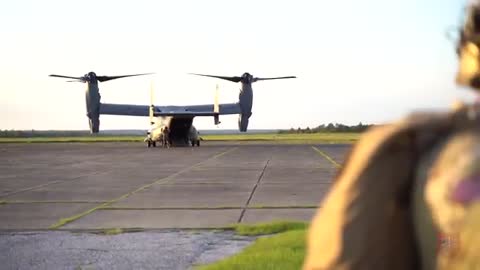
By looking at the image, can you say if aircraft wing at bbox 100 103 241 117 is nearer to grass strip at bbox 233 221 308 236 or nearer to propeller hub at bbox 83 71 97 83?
propeller hub at bbox 83 71 97 83

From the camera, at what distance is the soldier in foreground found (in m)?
1.04

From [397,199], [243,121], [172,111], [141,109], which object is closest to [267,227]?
[397,199]

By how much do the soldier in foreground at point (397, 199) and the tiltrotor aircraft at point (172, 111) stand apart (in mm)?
50893

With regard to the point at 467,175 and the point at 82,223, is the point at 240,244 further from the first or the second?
the point at 467,175

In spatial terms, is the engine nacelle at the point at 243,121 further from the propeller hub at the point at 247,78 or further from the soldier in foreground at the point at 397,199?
the soldier in foreground at the point at 397,199

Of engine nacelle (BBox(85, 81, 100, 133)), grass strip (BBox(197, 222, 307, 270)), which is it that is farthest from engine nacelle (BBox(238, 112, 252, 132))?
grass strip (BBox(197, 222, 307, 270))

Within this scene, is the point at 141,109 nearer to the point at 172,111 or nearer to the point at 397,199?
the point at 172,111

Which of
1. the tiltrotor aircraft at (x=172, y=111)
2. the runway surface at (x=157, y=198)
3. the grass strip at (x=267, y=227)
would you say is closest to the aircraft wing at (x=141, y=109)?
the tiltrotor aircraft at (x=172, y=111)

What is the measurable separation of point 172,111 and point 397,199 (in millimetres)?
60182

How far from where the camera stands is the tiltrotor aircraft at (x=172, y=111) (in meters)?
54.6

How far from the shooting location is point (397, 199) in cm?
111

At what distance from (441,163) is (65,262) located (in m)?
7.83

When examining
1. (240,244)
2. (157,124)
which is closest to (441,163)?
(240,244)

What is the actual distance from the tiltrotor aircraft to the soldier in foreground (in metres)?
50.9
